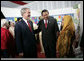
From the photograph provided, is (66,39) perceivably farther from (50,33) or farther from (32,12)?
(32,12)

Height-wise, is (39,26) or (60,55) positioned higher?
(39,26)

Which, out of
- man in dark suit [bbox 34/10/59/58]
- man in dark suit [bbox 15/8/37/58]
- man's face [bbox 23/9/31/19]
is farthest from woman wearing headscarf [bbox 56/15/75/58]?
man's face [bbox 23/9/31/19]

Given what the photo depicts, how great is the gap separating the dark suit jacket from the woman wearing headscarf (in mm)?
545

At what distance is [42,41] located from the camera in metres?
3.79

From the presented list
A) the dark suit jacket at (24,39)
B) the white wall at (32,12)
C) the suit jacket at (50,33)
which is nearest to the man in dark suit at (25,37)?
the dark suit jacket at (24,39)

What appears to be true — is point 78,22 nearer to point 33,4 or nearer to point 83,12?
point 83,12

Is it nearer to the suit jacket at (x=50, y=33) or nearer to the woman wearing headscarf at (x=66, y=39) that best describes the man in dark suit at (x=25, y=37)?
the suit jacket at (x=50, y=33)

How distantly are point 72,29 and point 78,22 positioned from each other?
7.4 inches

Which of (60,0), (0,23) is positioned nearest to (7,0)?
(0,23)

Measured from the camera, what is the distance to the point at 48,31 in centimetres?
377

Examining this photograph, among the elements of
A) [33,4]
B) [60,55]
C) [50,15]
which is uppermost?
[33,4]

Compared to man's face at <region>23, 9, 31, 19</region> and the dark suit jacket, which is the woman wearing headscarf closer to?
the dark suit jacket

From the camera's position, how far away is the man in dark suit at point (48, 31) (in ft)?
12.4

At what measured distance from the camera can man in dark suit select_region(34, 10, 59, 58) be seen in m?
3.78
